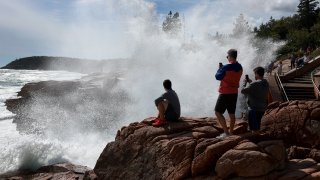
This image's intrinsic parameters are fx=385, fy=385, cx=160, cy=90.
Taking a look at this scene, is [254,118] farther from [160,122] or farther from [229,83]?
[160,122]

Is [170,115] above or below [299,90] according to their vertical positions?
above

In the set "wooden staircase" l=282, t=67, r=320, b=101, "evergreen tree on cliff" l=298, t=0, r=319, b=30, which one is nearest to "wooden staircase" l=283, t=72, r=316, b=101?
"wooden staircase" l=282, t=67, r=320, b=101

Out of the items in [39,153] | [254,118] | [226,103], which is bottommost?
[39,153]

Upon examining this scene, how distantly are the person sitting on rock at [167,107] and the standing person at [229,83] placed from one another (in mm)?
1474

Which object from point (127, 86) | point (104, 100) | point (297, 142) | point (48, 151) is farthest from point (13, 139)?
point (297, 142)

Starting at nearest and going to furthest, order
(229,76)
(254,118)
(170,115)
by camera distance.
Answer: (229,76)
(254,118)
(170,115)

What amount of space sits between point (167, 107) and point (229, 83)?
1975mm

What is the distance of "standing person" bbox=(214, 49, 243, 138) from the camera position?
782cm

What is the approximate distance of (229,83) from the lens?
7.91m

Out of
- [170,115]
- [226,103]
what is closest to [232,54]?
[226,103]

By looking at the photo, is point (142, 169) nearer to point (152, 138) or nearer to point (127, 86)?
point (152, 138)

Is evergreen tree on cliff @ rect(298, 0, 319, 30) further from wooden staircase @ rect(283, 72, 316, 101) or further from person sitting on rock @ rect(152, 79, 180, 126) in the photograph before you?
person sitting on rock @ rect(152, 79, 180, 126)

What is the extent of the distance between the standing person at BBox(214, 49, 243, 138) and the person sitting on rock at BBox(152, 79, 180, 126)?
1474 millimetres

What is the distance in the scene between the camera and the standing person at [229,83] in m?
7.82
